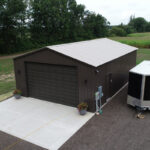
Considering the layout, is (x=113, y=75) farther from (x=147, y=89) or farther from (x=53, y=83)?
(x=53, y=83)

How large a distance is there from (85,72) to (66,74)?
116cm

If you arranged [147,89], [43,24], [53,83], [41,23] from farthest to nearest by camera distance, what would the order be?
[43,24] < [41,23] < [53,83] < [147,89]

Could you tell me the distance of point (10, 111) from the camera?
8.50m

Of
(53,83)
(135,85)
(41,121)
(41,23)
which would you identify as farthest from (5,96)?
(41,23)

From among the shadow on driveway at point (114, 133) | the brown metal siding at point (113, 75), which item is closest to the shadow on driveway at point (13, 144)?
the shadow on driveway at point (114, 133)

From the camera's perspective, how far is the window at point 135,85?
7.86 m

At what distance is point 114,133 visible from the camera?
650cm

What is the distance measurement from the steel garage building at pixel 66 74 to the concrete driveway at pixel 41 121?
26.1 inches

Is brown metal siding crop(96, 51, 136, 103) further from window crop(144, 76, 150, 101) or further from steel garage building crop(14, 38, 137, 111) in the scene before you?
window crop(144, 76, 150, 101)

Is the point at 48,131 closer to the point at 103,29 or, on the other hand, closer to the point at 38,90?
the point at 38,90

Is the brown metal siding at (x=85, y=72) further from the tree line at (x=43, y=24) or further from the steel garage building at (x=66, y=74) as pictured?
the tree line at (x=43, y=24)

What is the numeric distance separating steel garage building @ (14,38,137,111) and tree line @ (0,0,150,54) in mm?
20987

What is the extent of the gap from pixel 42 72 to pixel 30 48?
25.1 m

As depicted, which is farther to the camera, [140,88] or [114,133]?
[140,88]
